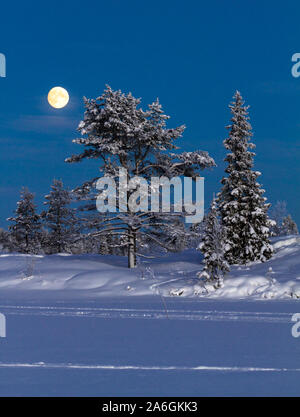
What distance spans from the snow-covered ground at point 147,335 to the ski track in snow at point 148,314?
26 millimetres

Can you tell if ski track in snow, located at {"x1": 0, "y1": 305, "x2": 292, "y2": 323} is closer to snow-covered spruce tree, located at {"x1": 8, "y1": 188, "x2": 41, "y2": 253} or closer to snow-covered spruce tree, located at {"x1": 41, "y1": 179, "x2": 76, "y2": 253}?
snow-covered spruce tree, located at {"x1": 41, "y1": 179, "x2": 76, "y2": 253}

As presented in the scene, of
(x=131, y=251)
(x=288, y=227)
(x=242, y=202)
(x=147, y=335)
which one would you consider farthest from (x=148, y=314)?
(x=288, y=227)

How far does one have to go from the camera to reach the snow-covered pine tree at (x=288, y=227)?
1984 inches

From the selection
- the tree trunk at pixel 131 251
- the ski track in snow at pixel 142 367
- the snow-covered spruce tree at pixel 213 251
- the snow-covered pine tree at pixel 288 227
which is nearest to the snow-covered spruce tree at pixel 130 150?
the tree trunk at pixel 131 251

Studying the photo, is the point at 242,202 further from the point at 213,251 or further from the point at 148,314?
the point at 148,314

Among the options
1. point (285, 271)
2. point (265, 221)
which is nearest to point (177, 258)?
point (265, 221)

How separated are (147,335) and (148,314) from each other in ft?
9.10

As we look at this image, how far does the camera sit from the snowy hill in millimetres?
16781

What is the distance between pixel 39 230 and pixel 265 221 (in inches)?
1029

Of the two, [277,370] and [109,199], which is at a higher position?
[109,199]

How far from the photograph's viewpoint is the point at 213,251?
17688 millimetres

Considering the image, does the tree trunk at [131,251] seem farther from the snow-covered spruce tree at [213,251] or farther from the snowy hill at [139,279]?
the snow-covered spruce tree at [213,251]

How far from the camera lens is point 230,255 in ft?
81.7
